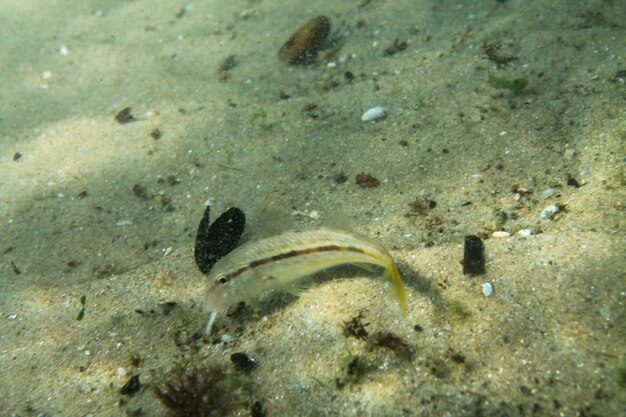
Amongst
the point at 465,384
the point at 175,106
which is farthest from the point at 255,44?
the point at 465,384

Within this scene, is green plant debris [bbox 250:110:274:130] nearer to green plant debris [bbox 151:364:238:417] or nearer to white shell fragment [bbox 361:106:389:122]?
white shell fragment [bbox 361:106:389:122]

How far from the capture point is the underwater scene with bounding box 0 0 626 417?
3.17 metres

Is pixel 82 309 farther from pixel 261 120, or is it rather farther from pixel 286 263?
pixel 261 120

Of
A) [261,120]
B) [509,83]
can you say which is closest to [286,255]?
[261,120]

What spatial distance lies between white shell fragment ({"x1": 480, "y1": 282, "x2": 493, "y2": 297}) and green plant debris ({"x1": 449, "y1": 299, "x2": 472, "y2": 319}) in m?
0.22

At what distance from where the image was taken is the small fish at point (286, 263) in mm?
3391

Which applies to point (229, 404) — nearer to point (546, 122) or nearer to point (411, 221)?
point (411, 221)

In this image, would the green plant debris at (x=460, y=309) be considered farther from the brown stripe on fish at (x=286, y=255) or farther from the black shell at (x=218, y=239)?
the black shell at (x=218, y=239)

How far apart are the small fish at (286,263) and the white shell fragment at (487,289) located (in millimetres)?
731

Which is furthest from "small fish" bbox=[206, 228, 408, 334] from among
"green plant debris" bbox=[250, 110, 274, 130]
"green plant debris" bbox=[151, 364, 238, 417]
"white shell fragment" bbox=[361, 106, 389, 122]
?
"green plant debris" bbox=[250, 110, 274, 130]

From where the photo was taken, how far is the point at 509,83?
5426 mm

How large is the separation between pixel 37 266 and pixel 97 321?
4.78 feet

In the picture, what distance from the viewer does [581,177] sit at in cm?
422

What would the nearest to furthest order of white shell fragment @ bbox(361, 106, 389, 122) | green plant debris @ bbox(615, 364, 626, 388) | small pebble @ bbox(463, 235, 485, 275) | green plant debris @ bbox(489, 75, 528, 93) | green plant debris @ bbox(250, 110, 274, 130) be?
green plant debris @ bbox(615, 364, 626, 388) < small pebble @ bbox(463, 235, 485, 275) < green plant debris @ bbox(489, 75, 528, 93) < white shell fragment @ bbox(361, 106, 389, 122) < green plant debris @ bbox(250, 110, 274, 130)
